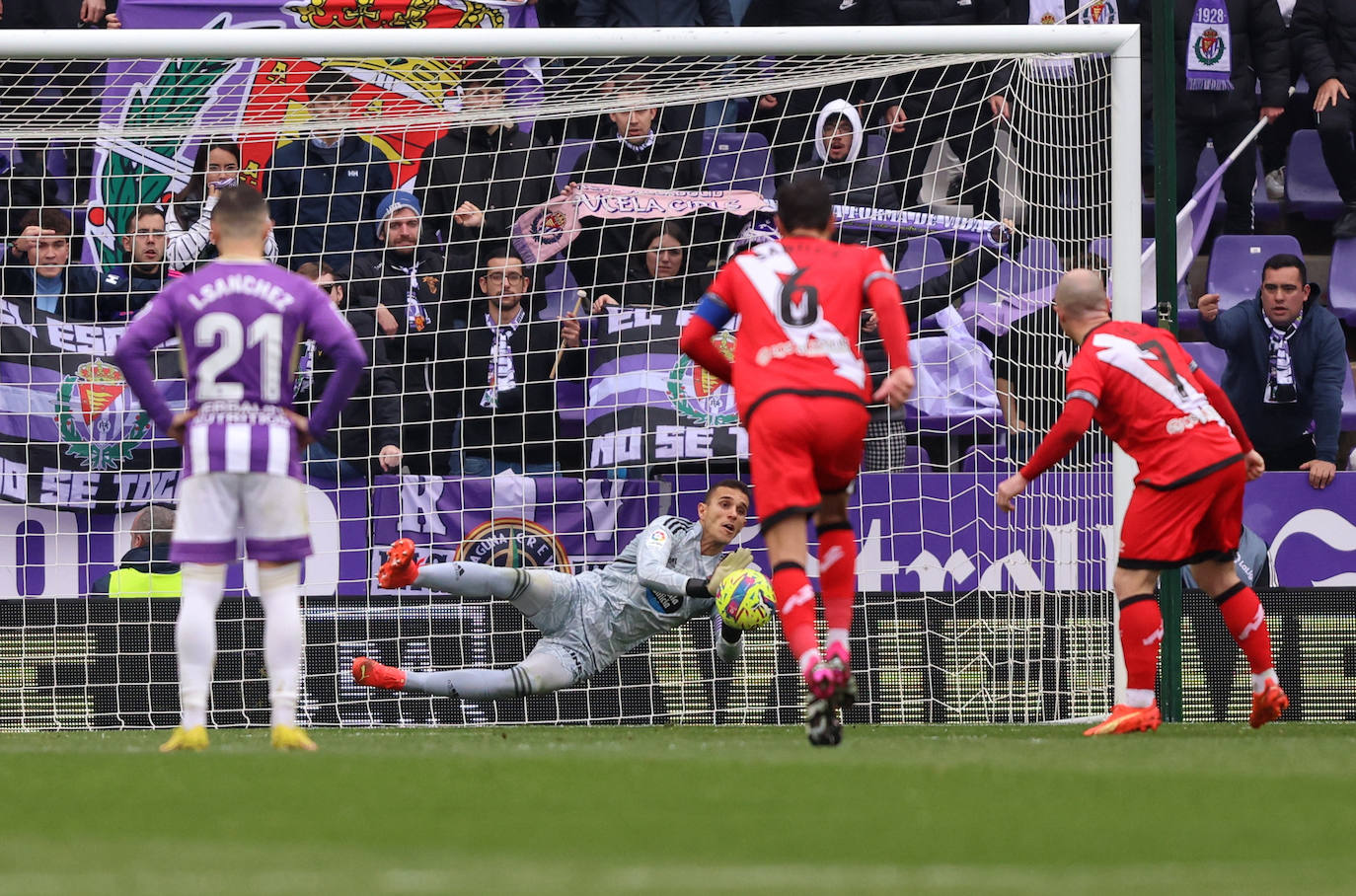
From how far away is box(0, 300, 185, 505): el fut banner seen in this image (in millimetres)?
10578

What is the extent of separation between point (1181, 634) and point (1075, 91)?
2.94m

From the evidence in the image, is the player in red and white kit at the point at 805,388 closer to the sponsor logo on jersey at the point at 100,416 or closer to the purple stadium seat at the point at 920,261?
the purple stadium seat at the point at 920,261

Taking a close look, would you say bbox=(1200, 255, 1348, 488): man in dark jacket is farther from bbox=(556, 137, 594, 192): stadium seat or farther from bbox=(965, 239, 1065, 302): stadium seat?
bbox=(556, 137, 594, 192): stadium seat

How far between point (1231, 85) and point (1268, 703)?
6919mm

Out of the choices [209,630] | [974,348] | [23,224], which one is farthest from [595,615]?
[23,224]

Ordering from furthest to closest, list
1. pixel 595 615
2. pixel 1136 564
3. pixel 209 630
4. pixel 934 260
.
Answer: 1. pixel 934 260
2. pixel 595 615
3. pixel 1136 564
4. pixel 209 630

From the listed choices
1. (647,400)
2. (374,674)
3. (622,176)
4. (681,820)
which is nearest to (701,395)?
(647,400)

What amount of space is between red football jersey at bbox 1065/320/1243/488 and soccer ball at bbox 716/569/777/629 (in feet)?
5.01

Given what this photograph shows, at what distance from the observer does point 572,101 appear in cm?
1040

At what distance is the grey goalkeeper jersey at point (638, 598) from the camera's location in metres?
9.27

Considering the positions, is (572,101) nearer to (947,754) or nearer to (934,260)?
(934,260)

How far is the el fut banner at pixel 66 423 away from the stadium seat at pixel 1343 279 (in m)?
8.14

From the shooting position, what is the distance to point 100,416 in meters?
10.6

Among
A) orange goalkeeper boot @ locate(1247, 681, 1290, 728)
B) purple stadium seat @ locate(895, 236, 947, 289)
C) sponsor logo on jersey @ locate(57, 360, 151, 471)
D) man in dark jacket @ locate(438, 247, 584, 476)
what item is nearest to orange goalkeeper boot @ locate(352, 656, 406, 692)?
man in dark jacket @ locate(438, 247, 584, 476)
